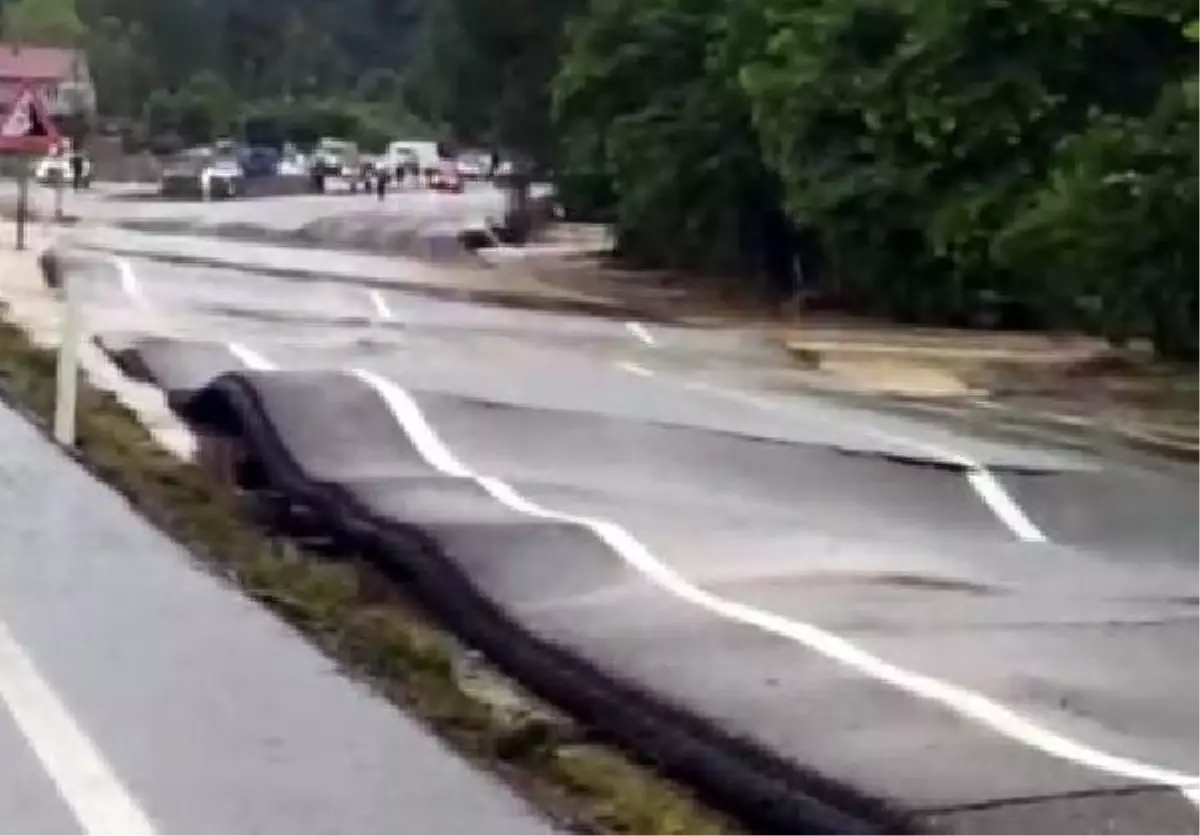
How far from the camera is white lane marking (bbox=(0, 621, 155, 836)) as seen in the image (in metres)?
7.62

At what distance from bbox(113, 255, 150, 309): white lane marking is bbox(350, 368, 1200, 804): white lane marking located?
60.7ft

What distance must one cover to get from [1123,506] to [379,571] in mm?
6368

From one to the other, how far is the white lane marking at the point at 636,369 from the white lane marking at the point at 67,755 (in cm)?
1564

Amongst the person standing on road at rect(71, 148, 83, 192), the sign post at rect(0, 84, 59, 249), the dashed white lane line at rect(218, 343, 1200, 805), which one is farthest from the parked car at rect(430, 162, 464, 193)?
the dashed white lane line at rect(218, 343, 1200, 805)

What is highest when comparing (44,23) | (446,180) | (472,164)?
(44,23)

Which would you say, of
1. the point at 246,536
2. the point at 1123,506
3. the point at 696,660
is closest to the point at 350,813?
the point at 696,660

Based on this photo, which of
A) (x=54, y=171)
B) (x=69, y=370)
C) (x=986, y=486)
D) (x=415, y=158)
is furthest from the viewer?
(x=415, y=158)

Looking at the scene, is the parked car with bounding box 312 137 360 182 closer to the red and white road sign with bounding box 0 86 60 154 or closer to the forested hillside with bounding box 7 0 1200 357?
the forested hillside with bounding box 7 0 1200 357

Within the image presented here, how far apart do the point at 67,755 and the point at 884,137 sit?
2620 centimetres

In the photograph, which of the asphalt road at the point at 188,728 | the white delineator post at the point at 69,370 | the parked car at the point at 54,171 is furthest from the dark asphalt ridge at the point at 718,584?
the parked car at the point at 54,171

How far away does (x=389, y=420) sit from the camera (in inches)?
612

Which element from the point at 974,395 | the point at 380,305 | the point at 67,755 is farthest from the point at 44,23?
the point at 67,755

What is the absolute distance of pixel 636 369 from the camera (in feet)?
88.0

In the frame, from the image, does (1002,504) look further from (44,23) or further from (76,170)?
(44,23)
